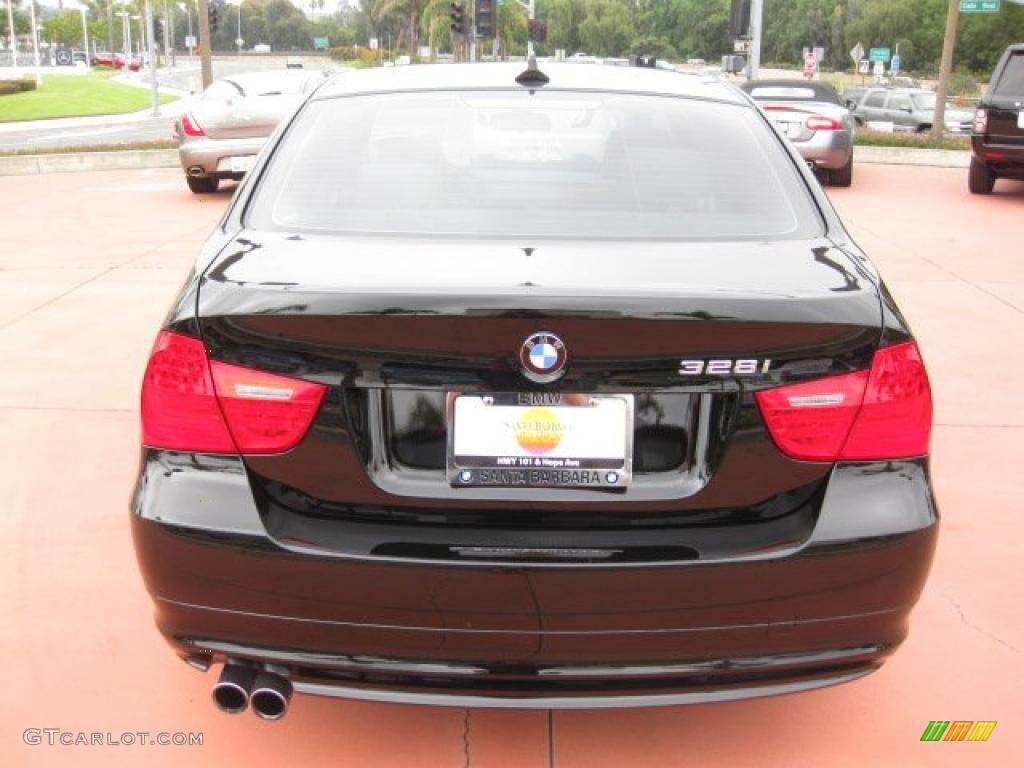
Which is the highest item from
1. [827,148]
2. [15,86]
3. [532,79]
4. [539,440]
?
[532,79]

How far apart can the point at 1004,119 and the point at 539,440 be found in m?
12.3

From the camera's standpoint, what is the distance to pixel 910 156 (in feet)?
61.6

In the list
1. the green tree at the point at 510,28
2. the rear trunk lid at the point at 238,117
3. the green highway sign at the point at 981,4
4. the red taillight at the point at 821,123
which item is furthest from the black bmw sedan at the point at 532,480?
the green tree at the point at 510,28

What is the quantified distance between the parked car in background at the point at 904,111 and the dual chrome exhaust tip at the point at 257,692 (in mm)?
26312

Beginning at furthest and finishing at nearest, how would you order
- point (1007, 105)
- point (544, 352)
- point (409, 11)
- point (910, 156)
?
point (409, 11)
point (910, 156)
point (1007, 105)
point (544, 352)

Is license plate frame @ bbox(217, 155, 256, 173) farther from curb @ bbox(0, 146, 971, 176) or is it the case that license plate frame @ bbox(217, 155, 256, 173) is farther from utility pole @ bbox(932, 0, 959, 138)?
utility pole @ bbox(932, 0, 959, 138)

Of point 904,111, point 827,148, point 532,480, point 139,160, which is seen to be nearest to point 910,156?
point 827,148

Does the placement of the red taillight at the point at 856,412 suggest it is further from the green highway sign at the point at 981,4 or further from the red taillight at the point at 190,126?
the green highway sign at the point at 981,4

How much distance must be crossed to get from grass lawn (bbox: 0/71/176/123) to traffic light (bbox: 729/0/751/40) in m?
25.3

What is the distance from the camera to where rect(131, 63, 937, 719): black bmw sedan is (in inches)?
87.0

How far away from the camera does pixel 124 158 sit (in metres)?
17.5

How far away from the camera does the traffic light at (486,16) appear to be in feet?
121

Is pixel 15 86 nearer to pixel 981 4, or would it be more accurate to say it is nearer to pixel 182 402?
pixel 981 4

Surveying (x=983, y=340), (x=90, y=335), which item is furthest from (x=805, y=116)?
(x=90, y=335)
